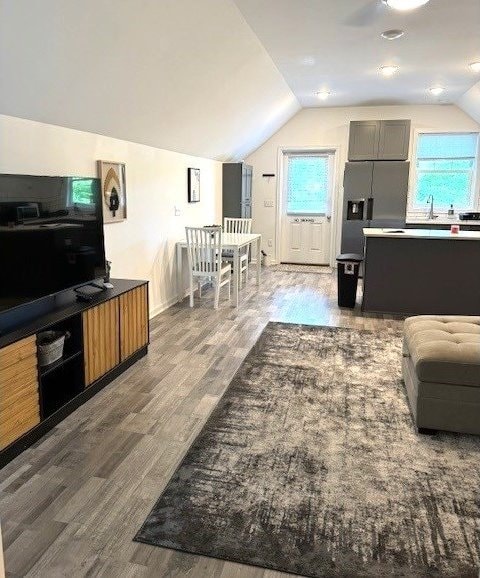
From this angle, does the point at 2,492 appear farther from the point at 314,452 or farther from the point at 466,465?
the point at 466,465

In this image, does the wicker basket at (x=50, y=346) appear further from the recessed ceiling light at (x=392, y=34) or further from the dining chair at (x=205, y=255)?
the recessed ceiling light at (x=392, y=34)

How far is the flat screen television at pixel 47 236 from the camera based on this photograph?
8.09 ft

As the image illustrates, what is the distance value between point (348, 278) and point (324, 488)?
11.5 ft

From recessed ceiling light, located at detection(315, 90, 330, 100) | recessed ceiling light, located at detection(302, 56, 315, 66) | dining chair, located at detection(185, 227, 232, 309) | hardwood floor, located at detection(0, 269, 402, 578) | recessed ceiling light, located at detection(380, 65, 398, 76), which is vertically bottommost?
hardwood floor, located at detection(0, 269, 402, 578)

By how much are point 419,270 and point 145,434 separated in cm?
358

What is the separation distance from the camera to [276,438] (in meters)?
2.58

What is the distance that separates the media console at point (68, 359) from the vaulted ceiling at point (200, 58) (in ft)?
4.28

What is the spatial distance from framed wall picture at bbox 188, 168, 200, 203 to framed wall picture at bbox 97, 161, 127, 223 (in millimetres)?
1755

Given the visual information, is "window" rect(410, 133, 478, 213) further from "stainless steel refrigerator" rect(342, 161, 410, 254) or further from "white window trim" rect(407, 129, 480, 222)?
"stainless steel refrigerator" rect(342, 161, 410, 254)

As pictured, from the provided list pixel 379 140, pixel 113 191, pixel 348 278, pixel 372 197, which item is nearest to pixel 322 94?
pixel 379 140

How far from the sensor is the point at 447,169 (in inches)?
289

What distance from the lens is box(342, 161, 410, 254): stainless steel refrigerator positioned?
693 cm

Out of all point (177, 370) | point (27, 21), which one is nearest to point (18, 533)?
point (177, 370)

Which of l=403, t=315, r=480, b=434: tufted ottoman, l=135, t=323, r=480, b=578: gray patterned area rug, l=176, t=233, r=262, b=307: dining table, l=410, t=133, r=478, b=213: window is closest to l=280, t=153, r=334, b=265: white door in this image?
l=410, t=133, r=478, b=213: window
